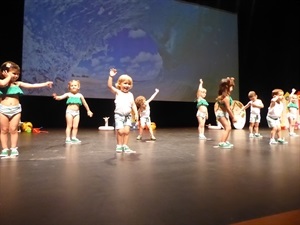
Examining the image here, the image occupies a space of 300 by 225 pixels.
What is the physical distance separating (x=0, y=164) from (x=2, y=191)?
41.9 inches

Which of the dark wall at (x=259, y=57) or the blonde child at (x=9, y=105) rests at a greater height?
the dark wall at (x=259, y=57)

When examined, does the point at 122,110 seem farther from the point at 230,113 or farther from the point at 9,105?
the point at 230,113

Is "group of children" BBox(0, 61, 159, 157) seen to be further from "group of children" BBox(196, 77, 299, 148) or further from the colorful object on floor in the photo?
the colorful object on floor

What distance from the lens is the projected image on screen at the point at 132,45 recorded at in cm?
761

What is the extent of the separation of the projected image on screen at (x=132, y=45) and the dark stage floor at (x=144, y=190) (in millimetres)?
4883

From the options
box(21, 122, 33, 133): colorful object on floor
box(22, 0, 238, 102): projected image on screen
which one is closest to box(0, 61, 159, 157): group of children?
box(21, 122, 33, 133): colorful object on floor

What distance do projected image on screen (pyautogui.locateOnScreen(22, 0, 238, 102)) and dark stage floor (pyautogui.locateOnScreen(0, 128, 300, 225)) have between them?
488 cm

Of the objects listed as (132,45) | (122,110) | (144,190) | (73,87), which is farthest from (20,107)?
(132,45)

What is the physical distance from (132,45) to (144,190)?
278 inches

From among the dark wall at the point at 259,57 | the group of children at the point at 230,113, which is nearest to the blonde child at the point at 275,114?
the group of children at the point at 230,113

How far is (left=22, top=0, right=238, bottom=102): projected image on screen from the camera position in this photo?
761 cm

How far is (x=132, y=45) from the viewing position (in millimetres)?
8633

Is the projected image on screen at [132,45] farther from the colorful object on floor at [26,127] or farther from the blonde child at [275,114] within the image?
the blonde child at [275,114]

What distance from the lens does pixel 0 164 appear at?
292 cm
